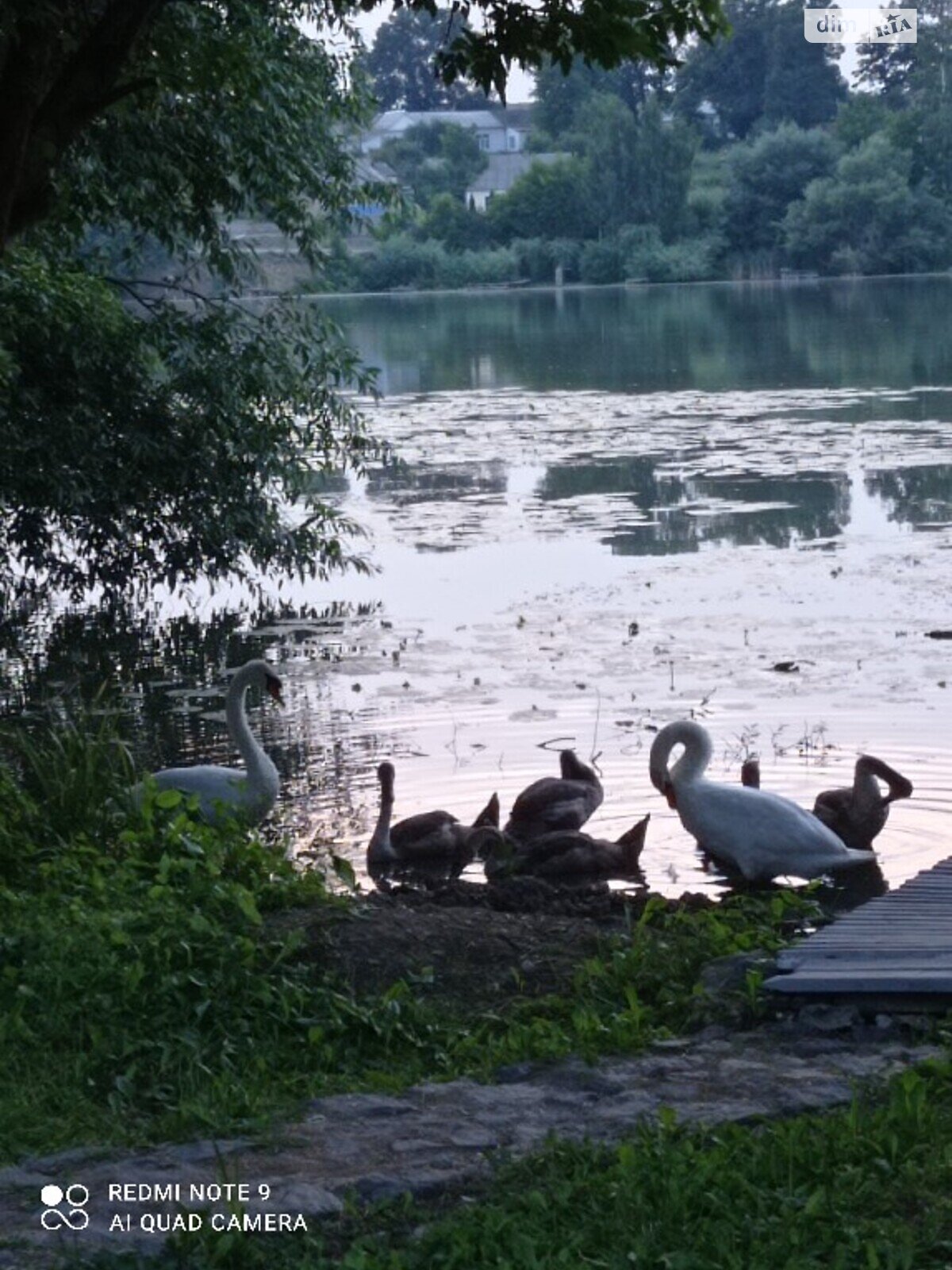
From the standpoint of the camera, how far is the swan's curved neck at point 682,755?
11125 millimetres

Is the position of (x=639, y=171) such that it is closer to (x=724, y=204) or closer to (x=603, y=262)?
(x=724, y=204)

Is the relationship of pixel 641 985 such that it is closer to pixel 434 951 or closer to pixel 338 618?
pixel 434 951

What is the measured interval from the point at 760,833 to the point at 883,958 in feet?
11.7

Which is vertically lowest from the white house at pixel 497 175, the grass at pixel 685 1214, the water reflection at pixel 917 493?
the grass at pixel 685 1214

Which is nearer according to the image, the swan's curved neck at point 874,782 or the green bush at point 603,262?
the swan's curved neck at point 874,782

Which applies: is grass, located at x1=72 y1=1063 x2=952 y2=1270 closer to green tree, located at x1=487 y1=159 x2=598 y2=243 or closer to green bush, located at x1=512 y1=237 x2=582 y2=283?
green bush, located at x1=512 y1=237 x2=582 y2=283

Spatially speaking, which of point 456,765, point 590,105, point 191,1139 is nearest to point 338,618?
point 456,765

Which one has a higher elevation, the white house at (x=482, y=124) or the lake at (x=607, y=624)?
the white house at (x=482, y=124)

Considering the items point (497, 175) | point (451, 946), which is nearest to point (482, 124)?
point (497, 175)

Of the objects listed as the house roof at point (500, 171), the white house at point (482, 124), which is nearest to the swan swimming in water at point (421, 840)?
the house roof at point (500, 171)

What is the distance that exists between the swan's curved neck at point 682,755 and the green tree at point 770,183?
84336mm

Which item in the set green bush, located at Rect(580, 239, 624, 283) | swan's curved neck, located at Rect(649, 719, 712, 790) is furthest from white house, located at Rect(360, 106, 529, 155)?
swan's curved neck, located at Rect(649, 719, 712, 790)

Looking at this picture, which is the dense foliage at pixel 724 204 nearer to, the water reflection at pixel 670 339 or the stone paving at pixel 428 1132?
the water reflection at pixel 670 339

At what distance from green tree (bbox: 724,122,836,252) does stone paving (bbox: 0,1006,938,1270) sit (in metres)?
89.2
